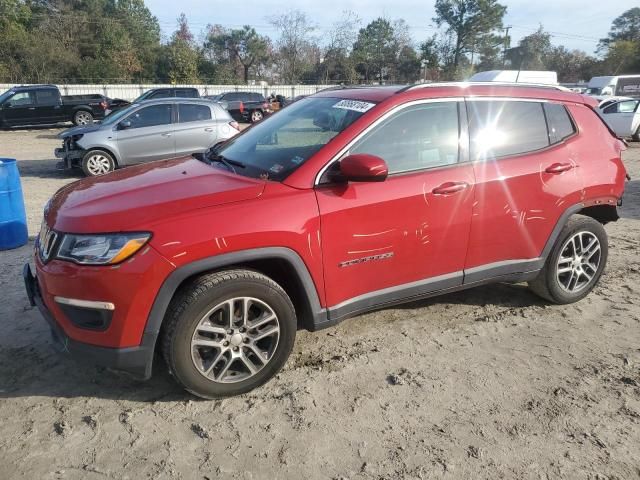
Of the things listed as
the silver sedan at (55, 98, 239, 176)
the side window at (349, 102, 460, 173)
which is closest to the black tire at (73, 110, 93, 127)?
the silver sedan at (55, 98, 239, 176)

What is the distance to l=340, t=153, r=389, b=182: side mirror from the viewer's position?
2.88 metres

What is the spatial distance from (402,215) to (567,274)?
1858 mm

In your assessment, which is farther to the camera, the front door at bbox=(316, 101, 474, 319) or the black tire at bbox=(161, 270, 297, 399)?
the front door at bbox=(316, 101, 474, 319)

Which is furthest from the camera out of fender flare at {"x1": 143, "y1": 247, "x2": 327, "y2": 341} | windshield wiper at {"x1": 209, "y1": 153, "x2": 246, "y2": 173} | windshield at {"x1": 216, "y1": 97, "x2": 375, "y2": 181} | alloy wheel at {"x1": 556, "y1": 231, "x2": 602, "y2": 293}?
alloy wheel at {"x1": 556, "y1": 231, "x2": 602, "y2": 293}

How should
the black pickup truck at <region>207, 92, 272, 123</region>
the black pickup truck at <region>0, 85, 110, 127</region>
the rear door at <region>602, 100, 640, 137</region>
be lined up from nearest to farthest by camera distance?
the rear door at <region>602, 100, 640, 137</region>, the black pickup truck at <region>0, 85, 110, 127</region>, the black pickup truck at <region>207, 92, 272, 123</region>

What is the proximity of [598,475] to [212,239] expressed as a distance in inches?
88.1

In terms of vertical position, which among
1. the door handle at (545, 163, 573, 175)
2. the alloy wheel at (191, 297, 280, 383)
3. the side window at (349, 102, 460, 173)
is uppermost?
the side window at (349, 102, 460, 173)

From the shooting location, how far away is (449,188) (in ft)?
11.0

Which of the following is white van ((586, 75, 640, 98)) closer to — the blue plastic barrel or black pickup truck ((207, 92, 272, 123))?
black pickup truck ((207, 92, 272, 123))

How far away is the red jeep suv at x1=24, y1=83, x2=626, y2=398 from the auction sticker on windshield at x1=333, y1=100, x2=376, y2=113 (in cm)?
2

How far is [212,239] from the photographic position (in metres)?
2.66

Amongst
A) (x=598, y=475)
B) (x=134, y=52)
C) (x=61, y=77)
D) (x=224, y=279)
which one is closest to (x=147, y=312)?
(x=224, y=279)

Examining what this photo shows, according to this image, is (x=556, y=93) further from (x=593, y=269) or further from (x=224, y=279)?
(x=224, y=279)

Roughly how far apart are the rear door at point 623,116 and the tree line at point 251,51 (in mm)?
23614
